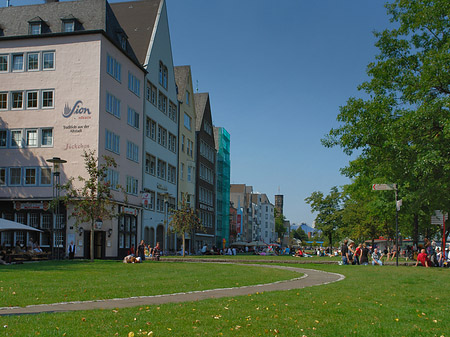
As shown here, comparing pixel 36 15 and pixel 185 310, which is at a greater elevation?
pixel 36 15

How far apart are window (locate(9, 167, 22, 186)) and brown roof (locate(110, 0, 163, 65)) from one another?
61.2ft

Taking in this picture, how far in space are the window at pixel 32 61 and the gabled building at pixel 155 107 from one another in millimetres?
12768

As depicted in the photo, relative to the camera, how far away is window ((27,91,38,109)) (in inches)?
1939

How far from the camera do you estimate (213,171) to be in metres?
95.5

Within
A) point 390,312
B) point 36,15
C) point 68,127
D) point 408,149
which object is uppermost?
point 36,15

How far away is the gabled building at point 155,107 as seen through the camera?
199 feet

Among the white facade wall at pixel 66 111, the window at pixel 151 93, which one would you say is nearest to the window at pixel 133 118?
the window at pixel 151 93

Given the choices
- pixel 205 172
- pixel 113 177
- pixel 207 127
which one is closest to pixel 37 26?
pixel 113 177

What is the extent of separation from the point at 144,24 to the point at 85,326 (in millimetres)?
59126

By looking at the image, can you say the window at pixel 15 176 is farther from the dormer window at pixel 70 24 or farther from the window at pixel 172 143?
the window at pixel 172 143

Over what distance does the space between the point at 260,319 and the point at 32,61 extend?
1798 inches

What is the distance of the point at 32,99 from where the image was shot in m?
49.4

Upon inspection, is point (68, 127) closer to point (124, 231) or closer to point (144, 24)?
point (124, 231)

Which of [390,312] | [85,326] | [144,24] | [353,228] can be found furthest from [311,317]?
[353,228]
